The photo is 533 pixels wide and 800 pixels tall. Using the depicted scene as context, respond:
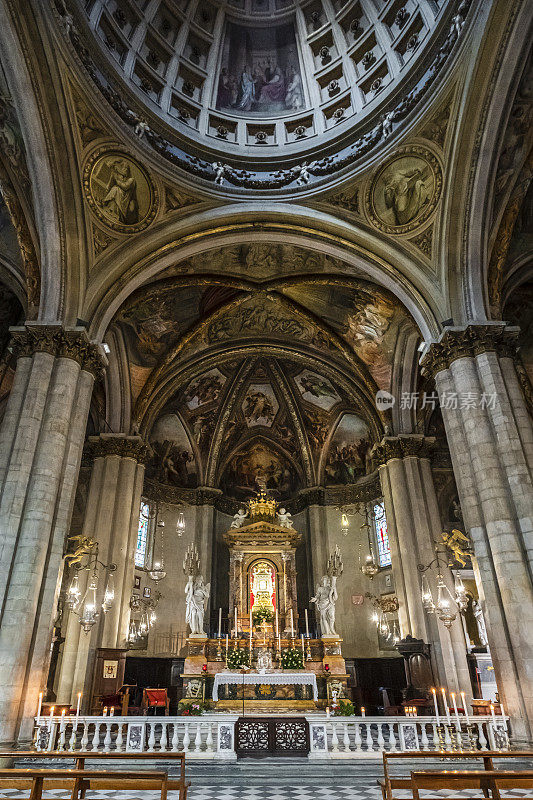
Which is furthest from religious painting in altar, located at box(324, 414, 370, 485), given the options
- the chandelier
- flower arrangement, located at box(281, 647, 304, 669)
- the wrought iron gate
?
the wrought iron gate

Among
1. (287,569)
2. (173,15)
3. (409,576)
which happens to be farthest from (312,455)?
(173,15)

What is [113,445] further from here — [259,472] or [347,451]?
[347,451]

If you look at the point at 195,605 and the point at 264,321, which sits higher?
the point at 264,321

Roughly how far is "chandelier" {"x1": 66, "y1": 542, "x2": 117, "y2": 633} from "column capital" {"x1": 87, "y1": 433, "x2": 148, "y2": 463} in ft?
12.3

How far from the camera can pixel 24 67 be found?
10977 millimetres

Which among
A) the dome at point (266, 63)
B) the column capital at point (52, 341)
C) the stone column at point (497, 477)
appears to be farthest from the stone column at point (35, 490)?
the stone column at point (497, 477)

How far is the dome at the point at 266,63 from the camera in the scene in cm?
1406

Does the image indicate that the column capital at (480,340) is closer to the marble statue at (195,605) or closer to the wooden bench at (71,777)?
the wooden bench at (71,777)

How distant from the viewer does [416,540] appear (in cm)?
1705

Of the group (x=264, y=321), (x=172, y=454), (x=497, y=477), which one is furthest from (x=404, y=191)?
(x=172, y=454)

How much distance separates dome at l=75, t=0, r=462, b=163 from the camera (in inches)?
554

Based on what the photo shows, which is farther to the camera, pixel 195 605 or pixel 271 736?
pixel 195 605

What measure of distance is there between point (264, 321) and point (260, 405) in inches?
229

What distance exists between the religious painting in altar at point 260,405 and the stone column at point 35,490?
12554 millimetres
